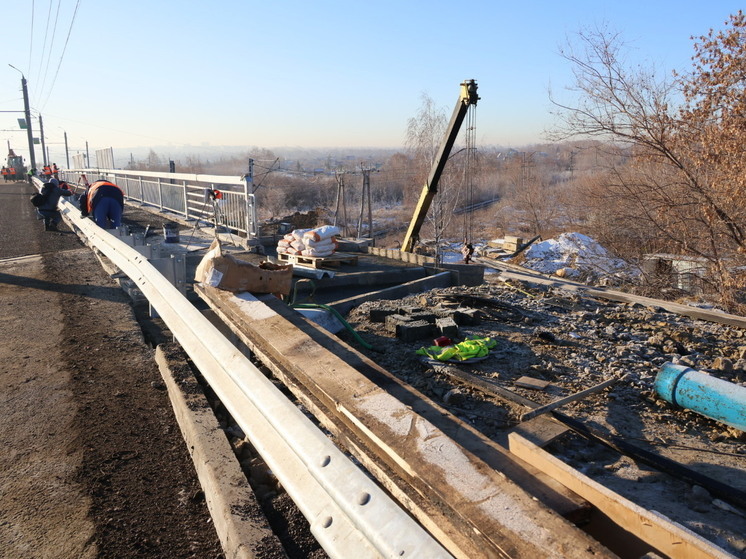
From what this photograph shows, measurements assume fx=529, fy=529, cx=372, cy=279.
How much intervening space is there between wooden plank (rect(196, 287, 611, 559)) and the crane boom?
10.6 metres

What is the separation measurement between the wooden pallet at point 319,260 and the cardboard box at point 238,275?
3.93 metres

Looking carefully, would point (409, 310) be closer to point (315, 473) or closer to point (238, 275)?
point (238, 275)

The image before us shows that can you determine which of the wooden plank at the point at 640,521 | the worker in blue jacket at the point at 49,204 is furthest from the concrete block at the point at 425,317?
the worker in blue jacket at the point at 49,204

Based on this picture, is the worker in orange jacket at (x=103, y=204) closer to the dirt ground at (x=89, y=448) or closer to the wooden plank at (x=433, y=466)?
the dirt ground at (x=89, y=448)

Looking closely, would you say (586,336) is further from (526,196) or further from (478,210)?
(478,210)

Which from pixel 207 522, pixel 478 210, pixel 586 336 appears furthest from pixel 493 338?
pixel 478 210

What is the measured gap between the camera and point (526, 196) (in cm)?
3191

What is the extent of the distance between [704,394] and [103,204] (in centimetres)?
1174

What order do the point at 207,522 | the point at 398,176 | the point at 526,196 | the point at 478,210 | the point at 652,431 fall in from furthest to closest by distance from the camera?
the point at 398,176, the point at 478,210, the point at 526,196, the point at 652,431, the point at 207,522

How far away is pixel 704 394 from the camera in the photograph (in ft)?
13.6

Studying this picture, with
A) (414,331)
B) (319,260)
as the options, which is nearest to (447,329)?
(414,331)

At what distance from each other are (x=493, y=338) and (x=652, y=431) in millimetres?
2169

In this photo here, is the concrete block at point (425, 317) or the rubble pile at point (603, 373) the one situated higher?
the concrete block at point (425, 317)

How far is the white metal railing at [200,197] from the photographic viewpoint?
1215 centimetres
